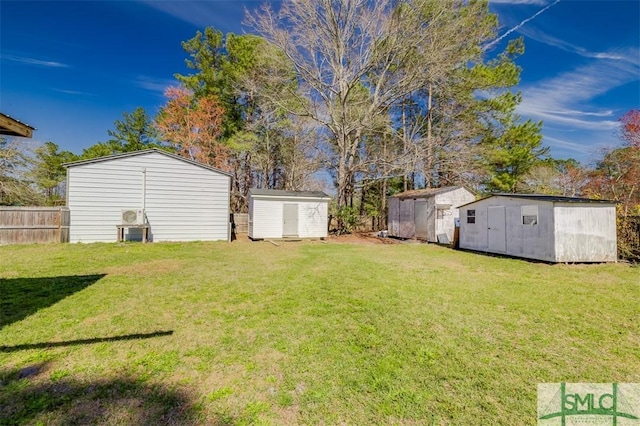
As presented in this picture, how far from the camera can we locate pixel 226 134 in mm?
19891

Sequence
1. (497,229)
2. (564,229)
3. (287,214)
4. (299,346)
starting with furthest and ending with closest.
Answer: (287,214), (497,229), (564,229), (299,346)

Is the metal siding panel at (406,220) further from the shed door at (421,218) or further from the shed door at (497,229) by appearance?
the shed door at (497,229)

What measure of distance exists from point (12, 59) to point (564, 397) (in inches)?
786

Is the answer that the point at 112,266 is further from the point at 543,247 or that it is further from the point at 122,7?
the point at 543,247

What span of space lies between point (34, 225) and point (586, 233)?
58.0ft

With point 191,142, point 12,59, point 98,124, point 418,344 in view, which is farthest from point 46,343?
point 98,124

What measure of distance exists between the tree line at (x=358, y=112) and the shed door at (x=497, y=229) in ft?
18.0

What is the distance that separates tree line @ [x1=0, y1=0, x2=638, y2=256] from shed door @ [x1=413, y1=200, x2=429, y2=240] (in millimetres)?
2034

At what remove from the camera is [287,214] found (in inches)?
534

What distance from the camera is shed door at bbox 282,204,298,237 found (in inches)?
531

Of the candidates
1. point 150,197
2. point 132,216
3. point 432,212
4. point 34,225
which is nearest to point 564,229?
point 432,212

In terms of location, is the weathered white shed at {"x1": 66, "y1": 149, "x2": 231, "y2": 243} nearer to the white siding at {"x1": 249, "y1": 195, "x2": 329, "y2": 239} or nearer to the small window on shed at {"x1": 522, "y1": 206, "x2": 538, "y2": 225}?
the white siding at {"x1": 249, "y1": 195, "x2": 329, "y2": 239}

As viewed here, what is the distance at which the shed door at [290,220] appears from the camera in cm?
1349

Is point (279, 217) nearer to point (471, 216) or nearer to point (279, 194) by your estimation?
point (279, 194)
